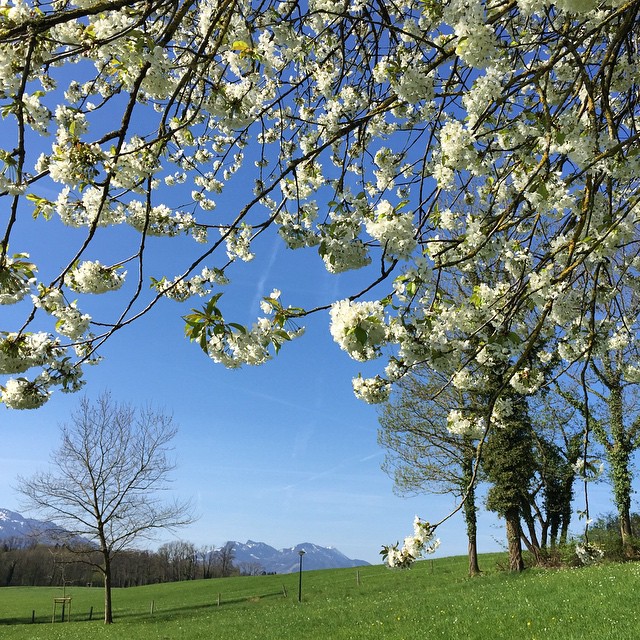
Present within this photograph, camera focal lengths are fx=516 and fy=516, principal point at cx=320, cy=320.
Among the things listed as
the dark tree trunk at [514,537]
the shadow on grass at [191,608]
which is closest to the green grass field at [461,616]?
the shadow on grass at [191,608]

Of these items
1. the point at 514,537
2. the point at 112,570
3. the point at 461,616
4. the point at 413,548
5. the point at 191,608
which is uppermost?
the point at 413,548

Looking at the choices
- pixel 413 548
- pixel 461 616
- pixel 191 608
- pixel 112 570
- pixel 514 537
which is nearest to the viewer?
pixel 413 548

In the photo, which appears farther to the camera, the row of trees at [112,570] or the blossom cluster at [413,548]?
the row of trees at [112,570]

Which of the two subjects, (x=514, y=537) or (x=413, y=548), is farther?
(x=514, y=537)

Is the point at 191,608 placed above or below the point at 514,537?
below

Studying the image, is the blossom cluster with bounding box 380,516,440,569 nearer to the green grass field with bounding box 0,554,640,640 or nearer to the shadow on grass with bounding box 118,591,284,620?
the green grass field with bounding box 0,554,640,640

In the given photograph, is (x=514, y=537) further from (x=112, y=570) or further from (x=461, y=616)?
(x=112, y=570)

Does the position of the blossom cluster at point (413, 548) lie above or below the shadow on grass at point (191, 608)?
above

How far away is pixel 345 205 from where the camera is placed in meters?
2.96

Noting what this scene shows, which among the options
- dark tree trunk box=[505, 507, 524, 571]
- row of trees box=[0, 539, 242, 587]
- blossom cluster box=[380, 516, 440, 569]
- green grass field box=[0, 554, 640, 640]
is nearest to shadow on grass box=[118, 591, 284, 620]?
green grass field box=[0, 554, 640, 640]

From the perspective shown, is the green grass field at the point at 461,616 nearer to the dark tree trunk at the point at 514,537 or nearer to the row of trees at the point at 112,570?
the dark tree trunk at the point at 514,537

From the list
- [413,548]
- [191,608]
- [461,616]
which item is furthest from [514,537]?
[413,548]

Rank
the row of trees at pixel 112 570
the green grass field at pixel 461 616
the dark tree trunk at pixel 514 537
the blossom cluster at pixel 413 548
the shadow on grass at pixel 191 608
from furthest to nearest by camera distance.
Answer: the row of trees at pixel 112 570
the shadow on grass at pixel 191 608
the dark tree trunk at pixel 514 537
the green grass field at pixel 461 616
the blossom cluster at pixel 413 548

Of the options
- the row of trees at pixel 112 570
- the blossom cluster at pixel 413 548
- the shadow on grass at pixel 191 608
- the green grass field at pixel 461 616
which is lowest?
the row of trees at pixel 112 570
